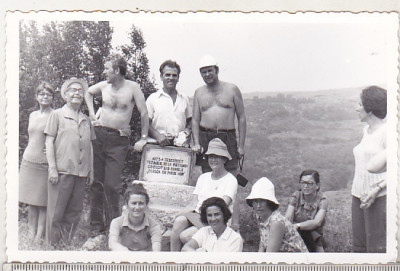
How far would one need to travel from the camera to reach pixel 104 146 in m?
7.64

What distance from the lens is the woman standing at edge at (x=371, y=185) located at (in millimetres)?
7641

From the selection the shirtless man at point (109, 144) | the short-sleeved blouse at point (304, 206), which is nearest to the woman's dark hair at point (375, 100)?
the short-sleeved blouse at point (304, 206)

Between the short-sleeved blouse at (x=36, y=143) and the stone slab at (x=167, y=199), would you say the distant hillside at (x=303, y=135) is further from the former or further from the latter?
the short-sleeved blouse at (x=36, y=143)

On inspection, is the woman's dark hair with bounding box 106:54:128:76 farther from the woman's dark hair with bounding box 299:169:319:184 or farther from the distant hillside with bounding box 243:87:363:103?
the woman's dark hair with bounding box 299:169:319:184

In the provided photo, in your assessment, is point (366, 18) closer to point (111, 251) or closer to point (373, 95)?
point (373, 95)

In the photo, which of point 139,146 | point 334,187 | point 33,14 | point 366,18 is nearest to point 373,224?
point 334,187

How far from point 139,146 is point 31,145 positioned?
1.35 m

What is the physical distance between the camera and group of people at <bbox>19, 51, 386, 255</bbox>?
746 cm

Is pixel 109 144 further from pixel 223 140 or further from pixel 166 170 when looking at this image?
pixel 223 140

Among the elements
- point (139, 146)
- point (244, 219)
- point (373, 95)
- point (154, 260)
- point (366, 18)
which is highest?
point (366, 18)

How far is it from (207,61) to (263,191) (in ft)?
5.91

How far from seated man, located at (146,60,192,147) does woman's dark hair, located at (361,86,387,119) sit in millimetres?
2301

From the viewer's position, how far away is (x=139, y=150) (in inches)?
302

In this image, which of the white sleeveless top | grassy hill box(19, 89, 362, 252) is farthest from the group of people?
grassy hill box(19, 89, 362, 252)
